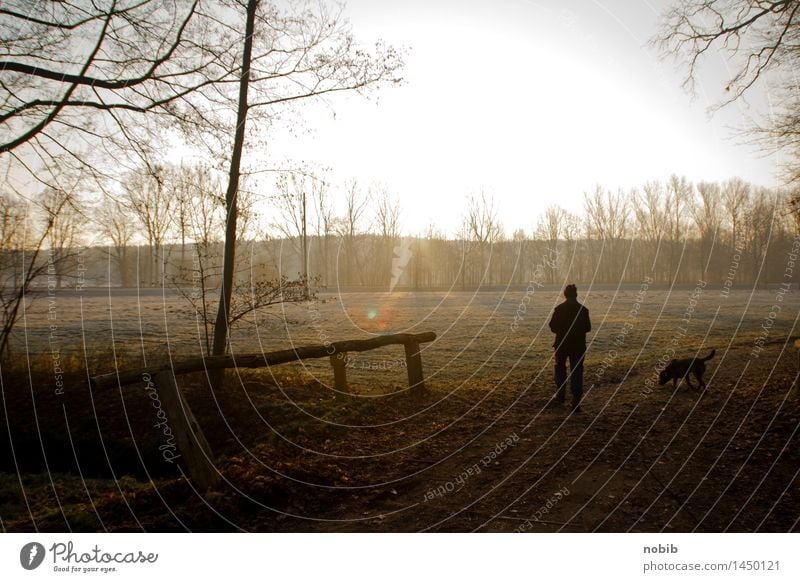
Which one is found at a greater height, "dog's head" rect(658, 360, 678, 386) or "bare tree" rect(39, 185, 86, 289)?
"bare tree" rect(39, 185, 86, 289)

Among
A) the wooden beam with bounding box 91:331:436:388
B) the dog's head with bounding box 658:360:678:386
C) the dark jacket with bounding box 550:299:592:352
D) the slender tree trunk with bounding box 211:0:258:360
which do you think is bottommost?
the dog's head with bounding box 658:360:678:386

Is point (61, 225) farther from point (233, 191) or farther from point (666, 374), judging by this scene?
point (666, 374)

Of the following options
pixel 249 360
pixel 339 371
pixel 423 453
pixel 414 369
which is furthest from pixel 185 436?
pixel 414 369

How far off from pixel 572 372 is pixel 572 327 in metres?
0.80

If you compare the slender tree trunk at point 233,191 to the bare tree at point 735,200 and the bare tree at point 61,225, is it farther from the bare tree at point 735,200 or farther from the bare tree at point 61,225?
the bare tree at point 735,200

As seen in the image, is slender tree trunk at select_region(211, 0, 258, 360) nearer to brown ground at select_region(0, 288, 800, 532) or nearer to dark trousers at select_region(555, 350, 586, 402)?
brown ground at select_region(0, 288, 800, 532)

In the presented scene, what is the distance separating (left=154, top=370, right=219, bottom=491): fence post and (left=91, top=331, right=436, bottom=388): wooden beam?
0.62 ft

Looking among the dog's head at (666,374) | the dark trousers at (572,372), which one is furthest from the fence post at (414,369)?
the dog's head at (666,374)

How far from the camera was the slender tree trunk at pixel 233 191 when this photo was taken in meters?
8.61

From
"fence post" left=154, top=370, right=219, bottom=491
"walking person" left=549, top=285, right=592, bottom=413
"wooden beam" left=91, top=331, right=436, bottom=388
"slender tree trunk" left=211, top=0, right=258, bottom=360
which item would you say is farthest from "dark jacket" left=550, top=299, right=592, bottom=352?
"slender tree trunk" left=211, top=0, right=258, bottom=360

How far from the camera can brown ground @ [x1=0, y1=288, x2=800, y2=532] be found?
14.5 feet

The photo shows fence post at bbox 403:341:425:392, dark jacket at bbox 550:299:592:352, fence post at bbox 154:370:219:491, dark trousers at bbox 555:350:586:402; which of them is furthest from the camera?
fence post at bbox 403:341:425:392

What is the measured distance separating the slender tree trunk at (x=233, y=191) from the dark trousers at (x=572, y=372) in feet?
→ 21.5
